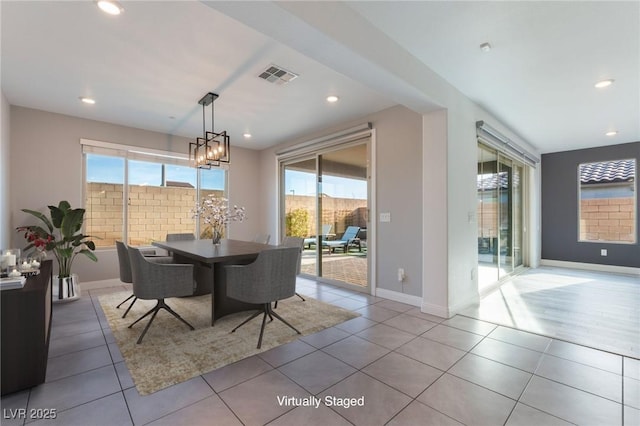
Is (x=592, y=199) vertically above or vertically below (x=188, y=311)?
above

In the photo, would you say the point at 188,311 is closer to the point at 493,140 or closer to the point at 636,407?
the point at 636,407

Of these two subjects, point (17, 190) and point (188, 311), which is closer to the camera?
point (188, 311)

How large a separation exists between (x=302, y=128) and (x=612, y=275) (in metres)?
6.34

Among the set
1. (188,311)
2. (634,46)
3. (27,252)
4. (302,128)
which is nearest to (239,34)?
(302,128)

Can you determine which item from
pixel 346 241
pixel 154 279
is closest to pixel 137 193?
pixel 154 279

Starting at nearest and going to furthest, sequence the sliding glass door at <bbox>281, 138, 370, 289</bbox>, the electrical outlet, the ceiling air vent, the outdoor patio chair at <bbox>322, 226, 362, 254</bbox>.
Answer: the ceiling air vent, the electrical outlet, the sliding glass door at <bbox>281, 138, 370, 289</bbox>, the outdoor patio chair at <bbox>322, 226, 362, 254</bbox>

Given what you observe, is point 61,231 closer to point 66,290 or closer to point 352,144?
point 66,290

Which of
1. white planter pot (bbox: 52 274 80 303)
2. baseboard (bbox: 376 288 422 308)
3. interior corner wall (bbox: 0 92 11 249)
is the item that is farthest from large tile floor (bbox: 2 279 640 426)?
interior corner wall (bbox: 0 92 11 249)

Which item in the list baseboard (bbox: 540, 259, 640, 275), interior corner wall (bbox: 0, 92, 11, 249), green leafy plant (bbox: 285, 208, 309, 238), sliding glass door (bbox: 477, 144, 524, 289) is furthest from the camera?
baseboard (bbox: 540, 259, 640, 275)

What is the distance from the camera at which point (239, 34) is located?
2289 millimetres

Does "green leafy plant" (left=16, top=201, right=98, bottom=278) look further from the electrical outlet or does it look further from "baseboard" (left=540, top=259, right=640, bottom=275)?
"baseboard" (left=540, top=259, right=640, bottom=275)

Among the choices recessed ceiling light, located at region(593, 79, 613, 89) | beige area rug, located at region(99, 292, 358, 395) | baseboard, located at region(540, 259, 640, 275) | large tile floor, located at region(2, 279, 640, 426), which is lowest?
large tile floor, located at region(2, 279, 640, 426)

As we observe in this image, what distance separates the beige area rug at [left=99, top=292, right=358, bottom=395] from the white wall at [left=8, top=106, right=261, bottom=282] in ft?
3.33

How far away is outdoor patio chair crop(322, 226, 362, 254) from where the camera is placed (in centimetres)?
459
